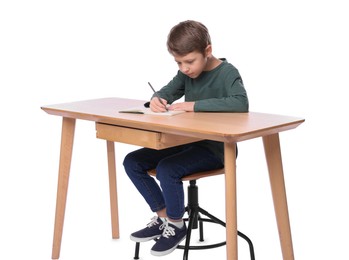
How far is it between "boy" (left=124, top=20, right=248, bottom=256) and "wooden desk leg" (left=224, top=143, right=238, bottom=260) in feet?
1.52

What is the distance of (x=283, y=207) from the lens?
179 inches

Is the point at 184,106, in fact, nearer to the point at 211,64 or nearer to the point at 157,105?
the point at 157,105

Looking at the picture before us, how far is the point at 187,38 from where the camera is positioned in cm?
453

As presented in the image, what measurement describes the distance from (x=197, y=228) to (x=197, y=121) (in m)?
1.11

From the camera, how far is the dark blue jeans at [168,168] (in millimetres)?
4461

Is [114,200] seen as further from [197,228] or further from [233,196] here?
[233,196]

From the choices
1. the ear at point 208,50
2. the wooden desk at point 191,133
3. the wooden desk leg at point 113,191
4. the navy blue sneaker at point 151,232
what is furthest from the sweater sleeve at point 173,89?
the navy blue sneaker at point 151,232

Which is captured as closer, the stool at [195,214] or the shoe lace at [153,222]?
the stool at [195,214]

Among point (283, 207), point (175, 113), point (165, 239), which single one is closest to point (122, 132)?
point (175, 113)

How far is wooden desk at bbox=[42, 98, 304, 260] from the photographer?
4047mm

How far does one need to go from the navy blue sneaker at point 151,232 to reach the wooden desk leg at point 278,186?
65cm

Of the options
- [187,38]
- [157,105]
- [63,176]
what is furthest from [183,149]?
[63,176]

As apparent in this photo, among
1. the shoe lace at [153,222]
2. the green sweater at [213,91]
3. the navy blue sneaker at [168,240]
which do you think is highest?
the green sweater at [213,91]

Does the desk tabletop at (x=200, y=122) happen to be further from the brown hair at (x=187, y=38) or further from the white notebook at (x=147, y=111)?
the brown hair at (x=187, y=38)
